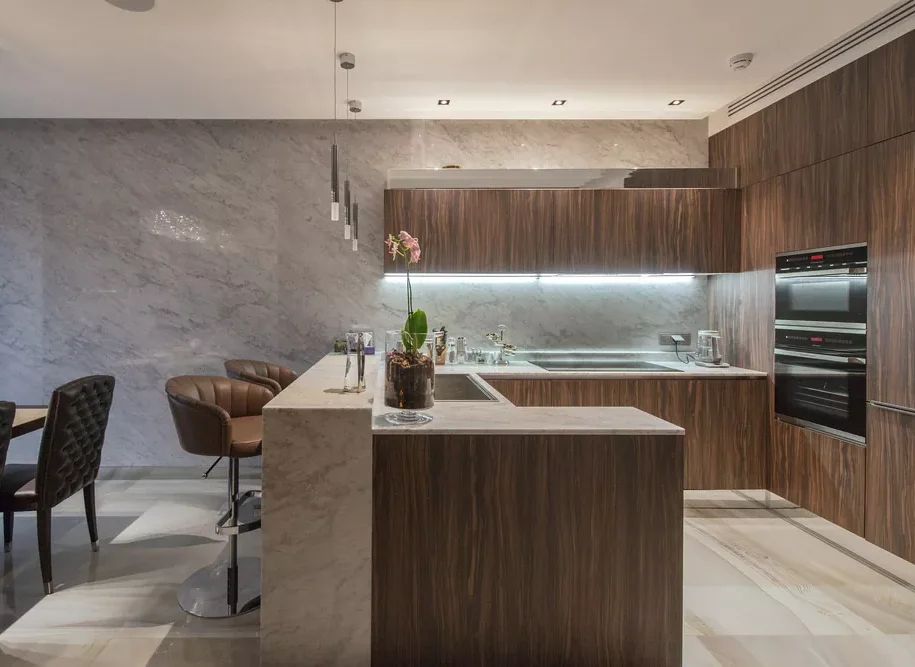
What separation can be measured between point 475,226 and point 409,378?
253cm

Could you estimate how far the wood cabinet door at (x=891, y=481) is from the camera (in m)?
2.67

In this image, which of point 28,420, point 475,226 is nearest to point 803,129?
point 475,226

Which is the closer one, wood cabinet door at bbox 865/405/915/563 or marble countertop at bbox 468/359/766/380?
wood cabinet door at bbox 865/405/915/563

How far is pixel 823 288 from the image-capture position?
10.4 ft

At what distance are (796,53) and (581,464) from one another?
3.01 metres

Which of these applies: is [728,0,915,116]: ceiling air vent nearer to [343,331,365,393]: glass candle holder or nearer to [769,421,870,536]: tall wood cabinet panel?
Answer: [769,421,870,536]: tall wood cabinet panel

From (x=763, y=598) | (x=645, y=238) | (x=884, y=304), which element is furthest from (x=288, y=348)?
(x=884, y=304)

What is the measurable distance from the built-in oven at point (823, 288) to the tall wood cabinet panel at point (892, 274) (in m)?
0.08

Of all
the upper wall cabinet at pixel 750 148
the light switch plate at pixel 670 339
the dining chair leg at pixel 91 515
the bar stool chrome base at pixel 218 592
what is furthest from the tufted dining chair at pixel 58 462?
the upper wall cabinet at pixel 750 148

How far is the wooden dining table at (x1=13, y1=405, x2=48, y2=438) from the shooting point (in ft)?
8.10

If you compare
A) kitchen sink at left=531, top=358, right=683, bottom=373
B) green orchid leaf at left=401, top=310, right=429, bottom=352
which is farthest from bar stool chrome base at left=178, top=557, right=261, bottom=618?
kitchen sink at left=531, top=358, right=683, bottom=373

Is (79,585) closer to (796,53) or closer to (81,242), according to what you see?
(81,242)

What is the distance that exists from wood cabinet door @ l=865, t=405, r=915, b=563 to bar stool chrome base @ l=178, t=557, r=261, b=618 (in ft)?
10.1

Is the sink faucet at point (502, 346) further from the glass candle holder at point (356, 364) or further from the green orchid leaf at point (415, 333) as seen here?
the green orchid leaf at point (415, 333)
